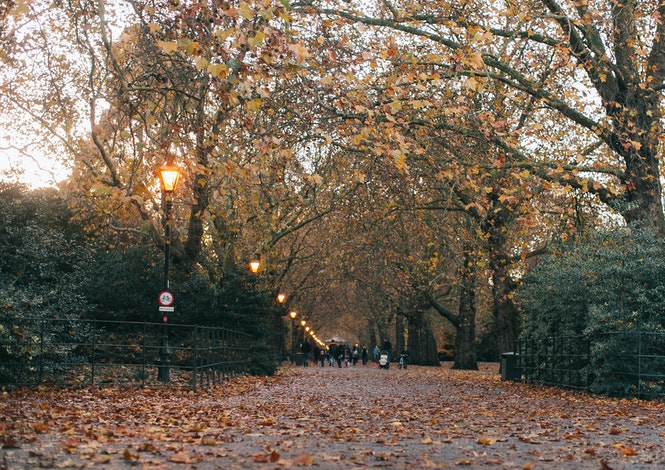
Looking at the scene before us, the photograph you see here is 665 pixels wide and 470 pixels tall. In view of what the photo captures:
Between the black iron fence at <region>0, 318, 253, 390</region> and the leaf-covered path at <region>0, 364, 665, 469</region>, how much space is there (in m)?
0.89

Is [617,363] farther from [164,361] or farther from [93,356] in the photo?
[93,356]

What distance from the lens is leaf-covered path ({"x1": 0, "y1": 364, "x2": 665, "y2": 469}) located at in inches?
284

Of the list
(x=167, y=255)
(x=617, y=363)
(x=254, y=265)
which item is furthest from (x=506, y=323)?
(x=167, y=255)

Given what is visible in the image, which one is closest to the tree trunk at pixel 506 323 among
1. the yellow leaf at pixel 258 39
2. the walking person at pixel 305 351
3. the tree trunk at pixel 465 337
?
the tree trunk at pixel 465 337

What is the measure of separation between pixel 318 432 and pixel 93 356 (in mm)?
7834

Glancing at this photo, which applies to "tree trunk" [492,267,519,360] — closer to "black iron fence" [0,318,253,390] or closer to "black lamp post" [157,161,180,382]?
"black iron fence" [0,318,253,390]

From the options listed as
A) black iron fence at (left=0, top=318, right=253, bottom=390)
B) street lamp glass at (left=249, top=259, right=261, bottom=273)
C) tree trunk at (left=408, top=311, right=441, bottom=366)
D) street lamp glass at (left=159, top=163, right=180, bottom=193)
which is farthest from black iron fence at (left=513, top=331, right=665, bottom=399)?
tree trunk at (left=408, top=311, right=441, bottom=366)

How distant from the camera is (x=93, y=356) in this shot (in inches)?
637

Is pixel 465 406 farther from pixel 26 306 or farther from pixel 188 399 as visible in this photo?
pixel 26 306

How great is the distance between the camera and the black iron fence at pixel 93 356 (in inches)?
618

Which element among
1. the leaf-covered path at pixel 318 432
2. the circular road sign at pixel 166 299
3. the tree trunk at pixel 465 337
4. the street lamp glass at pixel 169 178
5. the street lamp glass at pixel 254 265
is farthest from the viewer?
the tree trunk at pixel 465 337

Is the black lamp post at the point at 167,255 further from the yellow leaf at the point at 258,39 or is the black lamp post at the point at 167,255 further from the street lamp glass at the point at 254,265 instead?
the street lamp glass at the point at 254,265

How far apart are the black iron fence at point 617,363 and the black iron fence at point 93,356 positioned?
8410 mm

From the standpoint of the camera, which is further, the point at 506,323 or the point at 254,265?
the point at 506,323
